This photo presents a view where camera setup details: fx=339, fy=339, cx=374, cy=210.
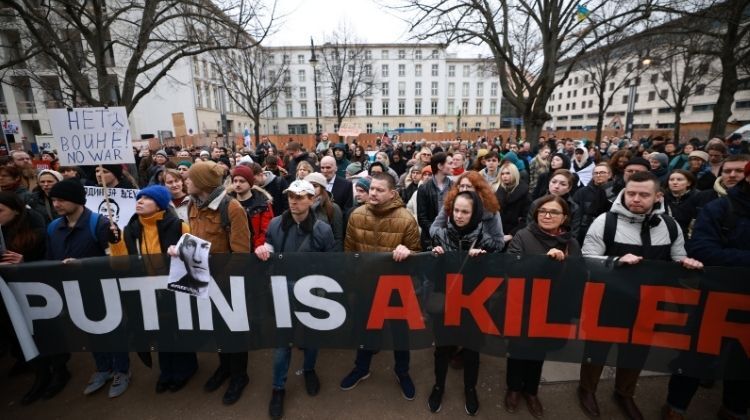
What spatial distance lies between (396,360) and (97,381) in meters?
2.84

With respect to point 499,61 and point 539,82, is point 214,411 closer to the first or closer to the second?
point 539,82

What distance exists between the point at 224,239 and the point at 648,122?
234 ft

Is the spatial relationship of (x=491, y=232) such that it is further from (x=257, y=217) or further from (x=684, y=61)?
(x=684, y=61)

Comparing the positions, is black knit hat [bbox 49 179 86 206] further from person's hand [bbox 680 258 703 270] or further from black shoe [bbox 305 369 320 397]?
person's hand [bbox 680 258 703 270]

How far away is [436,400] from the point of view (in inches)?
115

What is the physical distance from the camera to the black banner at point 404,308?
2584mm

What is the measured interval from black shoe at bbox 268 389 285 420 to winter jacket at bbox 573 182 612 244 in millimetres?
4031

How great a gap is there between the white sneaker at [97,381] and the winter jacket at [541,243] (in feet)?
13.0

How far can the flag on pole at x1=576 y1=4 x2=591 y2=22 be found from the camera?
12167mm

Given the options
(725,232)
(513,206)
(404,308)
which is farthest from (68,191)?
(725,232)

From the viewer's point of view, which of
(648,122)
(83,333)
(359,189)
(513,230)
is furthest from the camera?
(648,122)

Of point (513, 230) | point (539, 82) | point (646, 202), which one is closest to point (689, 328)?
point (646, 202)

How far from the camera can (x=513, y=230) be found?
445cm

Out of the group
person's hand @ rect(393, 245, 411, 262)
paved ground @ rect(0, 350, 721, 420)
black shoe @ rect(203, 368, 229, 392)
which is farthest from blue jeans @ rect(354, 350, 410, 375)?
black shoe @ rect(203, 368, 229, 392)
